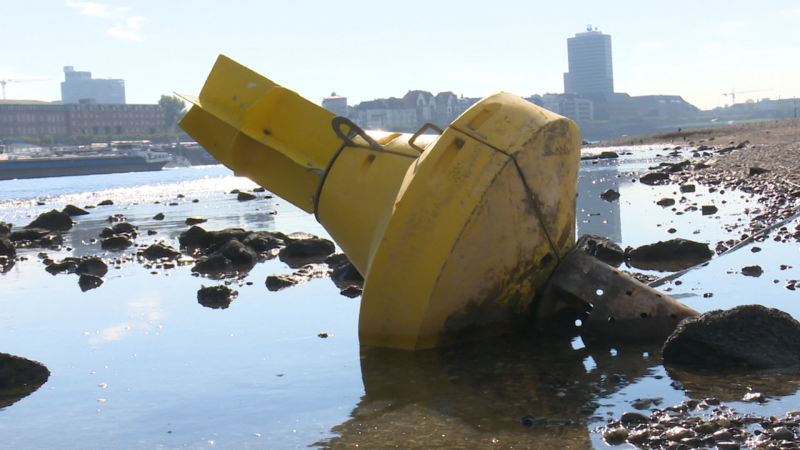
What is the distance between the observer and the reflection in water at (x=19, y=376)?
4137 millimetres

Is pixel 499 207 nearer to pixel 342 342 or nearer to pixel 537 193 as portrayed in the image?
pixel 537 193

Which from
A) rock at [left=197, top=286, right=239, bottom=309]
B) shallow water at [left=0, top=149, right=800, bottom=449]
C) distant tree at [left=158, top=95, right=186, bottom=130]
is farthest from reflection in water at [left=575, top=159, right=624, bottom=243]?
distant tree at [left=158, top=95, right=186, bottom=130]

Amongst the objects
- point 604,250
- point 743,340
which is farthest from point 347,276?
point 743,340

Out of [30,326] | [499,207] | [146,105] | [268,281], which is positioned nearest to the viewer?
[499,207]

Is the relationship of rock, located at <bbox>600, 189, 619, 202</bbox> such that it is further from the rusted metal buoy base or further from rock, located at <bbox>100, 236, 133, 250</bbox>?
the rusted metal buoy base

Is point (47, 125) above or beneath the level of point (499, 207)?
above

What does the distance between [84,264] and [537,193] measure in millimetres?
6127

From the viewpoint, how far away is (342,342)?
4.86 m

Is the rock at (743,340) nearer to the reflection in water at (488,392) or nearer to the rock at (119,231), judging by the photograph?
the reflection in water at (488,392)

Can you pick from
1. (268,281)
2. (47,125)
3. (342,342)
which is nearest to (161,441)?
(342,342)

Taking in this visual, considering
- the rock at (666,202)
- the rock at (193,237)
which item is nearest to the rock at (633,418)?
the rock at (193,237)

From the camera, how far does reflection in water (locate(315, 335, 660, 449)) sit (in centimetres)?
314

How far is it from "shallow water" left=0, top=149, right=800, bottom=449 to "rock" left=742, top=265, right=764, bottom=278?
0.09m

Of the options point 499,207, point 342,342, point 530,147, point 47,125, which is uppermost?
point 47,125
